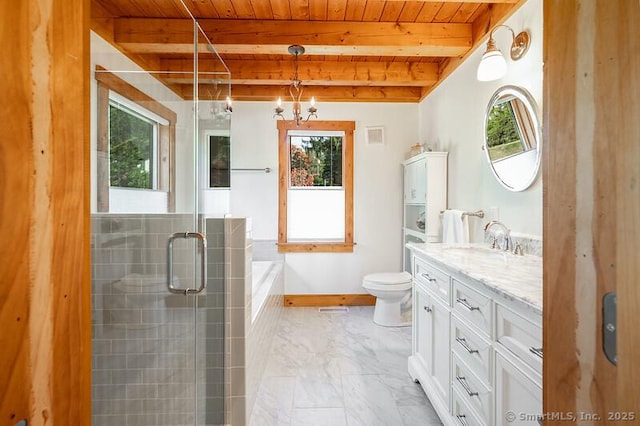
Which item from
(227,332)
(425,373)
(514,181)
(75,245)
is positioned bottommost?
(425,373)

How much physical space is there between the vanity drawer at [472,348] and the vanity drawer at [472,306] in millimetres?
42

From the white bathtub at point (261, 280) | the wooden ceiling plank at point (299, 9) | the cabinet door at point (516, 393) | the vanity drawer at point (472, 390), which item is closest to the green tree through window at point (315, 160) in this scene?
the white bathtub at point (261, 280)

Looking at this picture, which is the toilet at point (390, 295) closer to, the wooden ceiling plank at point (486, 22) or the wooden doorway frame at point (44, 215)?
the wooden ceiling plank at point (486, 22)

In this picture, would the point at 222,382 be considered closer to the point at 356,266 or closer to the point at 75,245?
the point at 75,245

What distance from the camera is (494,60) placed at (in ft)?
6.06

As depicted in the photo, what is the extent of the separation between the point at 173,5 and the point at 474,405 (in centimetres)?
277

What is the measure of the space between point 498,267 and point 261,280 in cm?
199

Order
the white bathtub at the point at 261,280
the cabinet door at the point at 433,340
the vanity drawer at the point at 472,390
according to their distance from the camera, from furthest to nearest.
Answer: the white bathtub at the point at 261,280, the cabinet door at the point at 433,340, the vanity drawer at the point at 472,390

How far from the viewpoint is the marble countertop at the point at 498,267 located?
105 cm

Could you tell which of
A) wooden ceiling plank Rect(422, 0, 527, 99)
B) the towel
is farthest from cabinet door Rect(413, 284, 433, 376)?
wooden ceiling plank Rect(422, 0, 527, 99)

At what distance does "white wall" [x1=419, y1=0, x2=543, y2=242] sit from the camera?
1.72m

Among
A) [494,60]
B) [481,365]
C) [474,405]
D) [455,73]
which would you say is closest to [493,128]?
[494,60]

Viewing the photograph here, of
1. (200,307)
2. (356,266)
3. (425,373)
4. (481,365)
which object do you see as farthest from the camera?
(356,266)

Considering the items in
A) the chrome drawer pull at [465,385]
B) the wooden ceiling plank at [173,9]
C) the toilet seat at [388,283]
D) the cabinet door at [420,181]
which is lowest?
the chrome drawer pull at [465,385]
